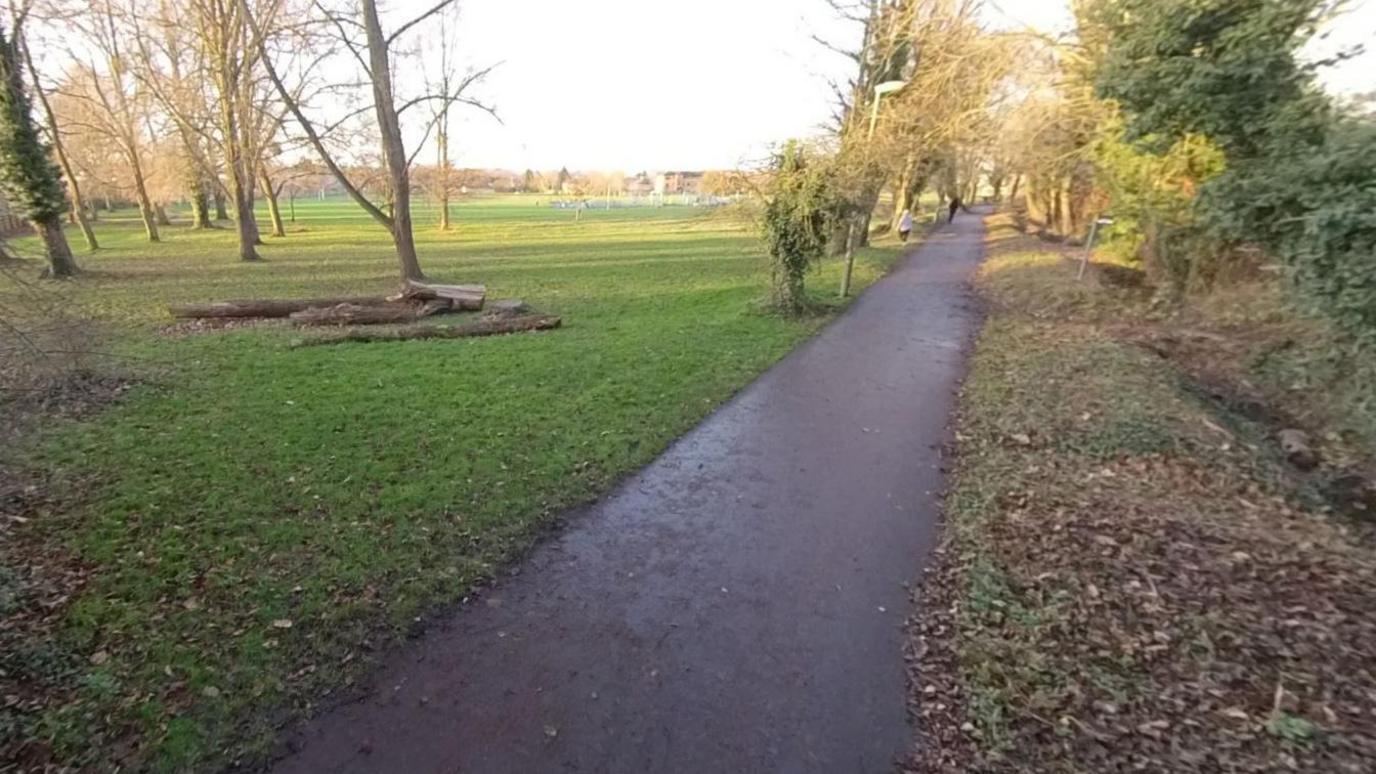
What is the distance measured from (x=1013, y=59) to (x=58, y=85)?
2713cm

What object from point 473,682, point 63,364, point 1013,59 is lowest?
point 473,682

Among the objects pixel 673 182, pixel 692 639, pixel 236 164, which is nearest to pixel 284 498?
pixel 692 639

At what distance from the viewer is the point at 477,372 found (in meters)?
8.66

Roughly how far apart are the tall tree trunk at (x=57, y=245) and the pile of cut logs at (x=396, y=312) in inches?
275

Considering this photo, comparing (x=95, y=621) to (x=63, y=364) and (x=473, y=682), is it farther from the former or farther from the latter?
(x=63, y=364)

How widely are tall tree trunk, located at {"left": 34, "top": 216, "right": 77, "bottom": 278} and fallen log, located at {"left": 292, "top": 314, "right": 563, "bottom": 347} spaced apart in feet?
34.0

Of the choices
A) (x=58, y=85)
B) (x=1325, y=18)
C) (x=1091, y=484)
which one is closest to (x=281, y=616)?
(x=1091, y=484)

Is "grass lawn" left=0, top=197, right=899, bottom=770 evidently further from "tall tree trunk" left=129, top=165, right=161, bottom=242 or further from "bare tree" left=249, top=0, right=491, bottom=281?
"tall tree trunk" left=129, top=165, right=161, bottom=242

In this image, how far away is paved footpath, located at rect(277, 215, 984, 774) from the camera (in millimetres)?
2947

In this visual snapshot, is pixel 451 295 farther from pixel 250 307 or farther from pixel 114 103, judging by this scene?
pixel 114 103

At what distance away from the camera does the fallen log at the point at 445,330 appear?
10.6 m

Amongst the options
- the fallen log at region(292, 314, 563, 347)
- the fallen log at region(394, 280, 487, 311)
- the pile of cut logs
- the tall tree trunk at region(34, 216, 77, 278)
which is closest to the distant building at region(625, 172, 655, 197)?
the tall tree trunk at region(34, 216, 77, 278)

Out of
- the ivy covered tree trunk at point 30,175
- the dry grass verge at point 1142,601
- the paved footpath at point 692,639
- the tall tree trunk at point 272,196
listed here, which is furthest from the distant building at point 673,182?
the paved footpath at point 692,639

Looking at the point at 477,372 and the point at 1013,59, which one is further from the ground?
the point at 1013,59
